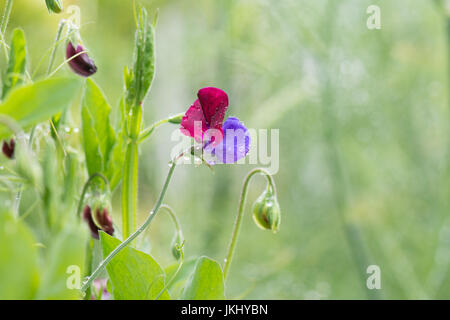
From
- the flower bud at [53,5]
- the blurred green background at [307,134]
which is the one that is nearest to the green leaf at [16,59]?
the flower bud at [53,5]

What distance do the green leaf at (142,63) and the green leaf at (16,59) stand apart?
0.05 metres

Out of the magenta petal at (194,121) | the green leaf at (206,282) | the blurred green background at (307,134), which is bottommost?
the green leaf at (206,282)

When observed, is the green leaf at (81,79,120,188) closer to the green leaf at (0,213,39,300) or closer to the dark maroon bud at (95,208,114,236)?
the dark maroon bud at (95,208,114,236)

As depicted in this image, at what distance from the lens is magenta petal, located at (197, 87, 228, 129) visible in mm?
261

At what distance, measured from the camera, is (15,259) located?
15cm

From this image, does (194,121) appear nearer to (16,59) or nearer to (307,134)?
(16,59)

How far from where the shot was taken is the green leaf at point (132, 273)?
0.79ft

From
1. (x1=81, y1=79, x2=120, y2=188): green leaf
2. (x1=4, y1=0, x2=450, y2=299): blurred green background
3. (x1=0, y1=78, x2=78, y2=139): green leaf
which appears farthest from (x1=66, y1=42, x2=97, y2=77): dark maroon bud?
(x1=4, y1=0, x2=450, y2=299): blurred green background

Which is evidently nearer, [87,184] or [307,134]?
[87,184]

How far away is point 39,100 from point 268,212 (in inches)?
6.6

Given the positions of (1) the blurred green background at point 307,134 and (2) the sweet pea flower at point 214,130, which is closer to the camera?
(2) the sweet pea flower at point 214,130

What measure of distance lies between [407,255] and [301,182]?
0.35 meters

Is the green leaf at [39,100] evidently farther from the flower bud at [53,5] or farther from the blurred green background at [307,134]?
the blurred green background at [307,134]

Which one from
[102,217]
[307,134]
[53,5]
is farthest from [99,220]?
[307,134]
